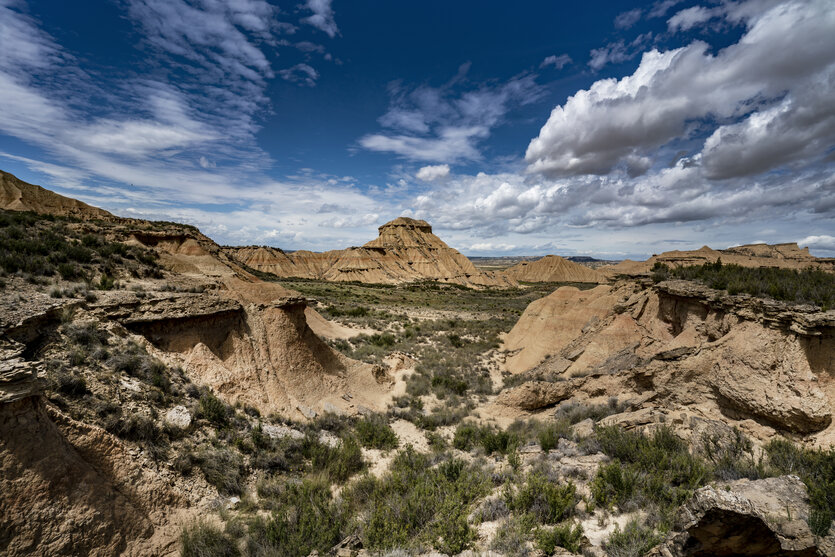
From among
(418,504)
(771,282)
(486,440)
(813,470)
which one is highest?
(771,282)

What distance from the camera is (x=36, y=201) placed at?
139 ft

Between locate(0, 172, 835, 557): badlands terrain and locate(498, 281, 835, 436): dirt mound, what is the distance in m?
0.05

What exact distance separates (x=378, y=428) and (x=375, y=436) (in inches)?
12.5

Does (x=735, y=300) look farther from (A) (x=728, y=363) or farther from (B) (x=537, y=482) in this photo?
(B) (x=537, y=482)

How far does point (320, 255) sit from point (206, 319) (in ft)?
308

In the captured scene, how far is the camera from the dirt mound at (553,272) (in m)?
116

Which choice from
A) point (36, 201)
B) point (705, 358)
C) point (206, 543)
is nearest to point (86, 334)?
A: point (206, 543)

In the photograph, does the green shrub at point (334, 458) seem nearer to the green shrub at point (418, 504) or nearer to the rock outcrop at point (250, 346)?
the green shrub at point (418, 504)

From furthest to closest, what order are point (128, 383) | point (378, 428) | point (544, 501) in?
point (378, 428), point (128, 383), point (544, 501)

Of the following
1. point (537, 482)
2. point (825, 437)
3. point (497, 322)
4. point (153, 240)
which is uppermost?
point (153, 240)

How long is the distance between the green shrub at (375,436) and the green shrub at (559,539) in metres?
5.14

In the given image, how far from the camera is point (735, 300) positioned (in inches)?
342

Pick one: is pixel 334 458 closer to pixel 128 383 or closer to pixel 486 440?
pixel 486 440

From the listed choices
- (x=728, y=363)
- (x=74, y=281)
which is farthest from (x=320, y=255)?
(x=728, y=363)
